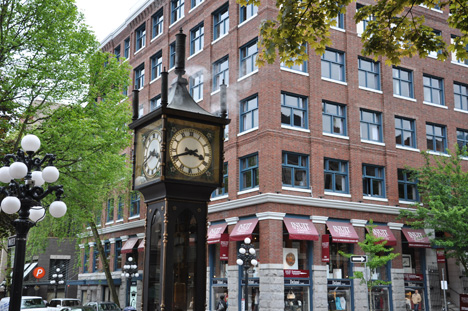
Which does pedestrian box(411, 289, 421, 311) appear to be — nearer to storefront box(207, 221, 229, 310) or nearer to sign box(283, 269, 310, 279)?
sign box(283, 269, 310, 279)

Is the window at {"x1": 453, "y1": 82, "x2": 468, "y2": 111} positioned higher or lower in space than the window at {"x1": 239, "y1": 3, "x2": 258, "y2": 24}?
lower

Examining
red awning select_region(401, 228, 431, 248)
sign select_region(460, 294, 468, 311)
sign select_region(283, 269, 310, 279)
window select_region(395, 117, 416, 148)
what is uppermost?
window select_region(395, 117, 416, 148)

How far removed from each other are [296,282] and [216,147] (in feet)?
67.8

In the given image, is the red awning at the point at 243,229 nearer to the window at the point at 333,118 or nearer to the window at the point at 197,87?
the window at the point at 333,118

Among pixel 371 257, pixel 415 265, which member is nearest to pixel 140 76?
pixel 371 257

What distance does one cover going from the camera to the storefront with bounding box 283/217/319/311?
88.9 feet

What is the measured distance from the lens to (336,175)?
30.2m

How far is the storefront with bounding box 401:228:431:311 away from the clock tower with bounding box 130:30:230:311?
25889 mm

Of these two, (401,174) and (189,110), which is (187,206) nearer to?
(189,110)

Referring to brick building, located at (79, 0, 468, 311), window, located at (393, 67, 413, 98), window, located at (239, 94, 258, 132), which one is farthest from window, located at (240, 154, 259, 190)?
window, located at (393, 67, 413, 98)

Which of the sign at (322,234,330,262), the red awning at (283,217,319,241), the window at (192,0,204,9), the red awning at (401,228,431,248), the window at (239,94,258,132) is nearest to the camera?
the red awning at (283,217,319,241)

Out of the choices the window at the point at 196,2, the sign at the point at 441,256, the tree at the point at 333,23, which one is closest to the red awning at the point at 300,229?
the sign at the point at 441,256

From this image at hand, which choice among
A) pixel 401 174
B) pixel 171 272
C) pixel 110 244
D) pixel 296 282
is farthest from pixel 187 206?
pixel 110 244

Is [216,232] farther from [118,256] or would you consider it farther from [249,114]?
[118,256]
